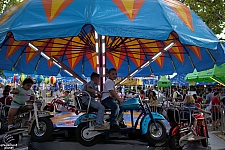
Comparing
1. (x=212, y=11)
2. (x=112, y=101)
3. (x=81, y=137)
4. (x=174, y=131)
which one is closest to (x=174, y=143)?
(x=174, y=131)

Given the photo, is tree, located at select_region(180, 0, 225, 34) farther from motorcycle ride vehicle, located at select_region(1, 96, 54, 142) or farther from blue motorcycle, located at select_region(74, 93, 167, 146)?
motorcycle ride vehicle, located at select_region(1, 96, 54, 142)

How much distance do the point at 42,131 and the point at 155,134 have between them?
275cm

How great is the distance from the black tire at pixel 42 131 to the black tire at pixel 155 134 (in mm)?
2346

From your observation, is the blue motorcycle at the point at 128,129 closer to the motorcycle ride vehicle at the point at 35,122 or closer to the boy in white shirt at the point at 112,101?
the boy in white shirt at the point at 112,101

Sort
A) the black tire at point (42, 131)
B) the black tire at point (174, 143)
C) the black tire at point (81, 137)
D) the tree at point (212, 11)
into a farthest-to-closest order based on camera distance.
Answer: the tree at point (212, 11)
the black tire at point (174, 143)
the black tire at point (42, 131)
the black tire at point (81, 137)

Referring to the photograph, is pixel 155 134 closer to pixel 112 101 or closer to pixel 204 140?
pixel 112 101

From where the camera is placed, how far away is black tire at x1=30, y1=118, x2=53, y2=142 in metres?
6.27

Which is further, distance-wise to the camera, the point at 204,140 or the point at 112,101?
the point at 204,140

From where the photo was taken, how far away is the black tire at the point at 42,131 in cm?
627

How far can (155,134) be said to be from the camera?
6.28 metres

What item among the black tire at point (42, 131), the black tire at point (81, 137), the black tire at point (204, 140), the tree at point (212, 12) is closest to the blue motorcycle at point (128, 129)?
the black tire at point (81, 137)

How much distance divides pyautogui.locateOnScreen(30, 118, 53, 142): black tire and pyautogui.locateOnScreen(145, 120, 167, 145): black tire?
7.70 feet

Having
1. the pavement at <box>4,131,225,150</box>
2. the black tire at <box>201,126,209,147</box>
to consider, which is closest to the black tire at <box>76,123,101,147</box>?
the pavement at <box>4,131,225,150</box>

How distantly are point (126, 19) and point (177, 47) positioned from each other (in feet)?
15.7
